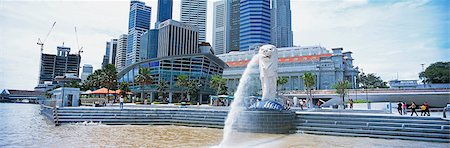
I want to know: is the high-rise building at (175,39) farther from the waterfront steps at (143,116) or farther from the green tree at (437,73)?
the waterfront steps at (143,116)

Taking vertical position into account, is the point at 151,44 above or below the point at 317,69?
above

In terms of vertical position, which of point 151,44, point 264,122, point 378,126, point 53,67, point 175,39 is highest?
point 175,39

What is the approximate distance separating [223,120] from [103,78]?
39844mm

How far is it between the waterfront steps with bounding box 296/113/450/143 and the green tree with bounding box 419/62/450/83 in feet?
224

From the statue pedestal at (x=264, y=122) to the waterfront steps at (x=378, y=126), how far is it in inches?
67.9

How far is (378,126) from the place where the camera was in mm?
17219

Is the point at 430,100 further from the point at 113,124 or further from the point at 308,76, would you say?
the point at 113,124

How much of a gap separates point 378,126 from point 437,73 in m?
75.3

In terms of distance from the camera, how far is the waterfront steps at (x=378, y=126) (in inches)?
621

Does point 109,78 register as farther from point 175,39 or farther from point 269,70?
point 175,39

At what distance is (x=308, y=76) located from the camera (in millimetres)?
57719

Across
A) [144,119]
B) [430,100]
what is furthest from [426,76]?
[144,119]

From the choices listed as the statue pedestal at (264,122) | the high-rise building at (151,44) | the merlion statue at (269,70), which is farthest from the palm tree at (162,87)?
the high-rise building at (151,44)

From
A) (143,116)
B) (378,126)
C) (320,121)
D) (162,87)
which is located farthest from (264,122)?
(162,87)
